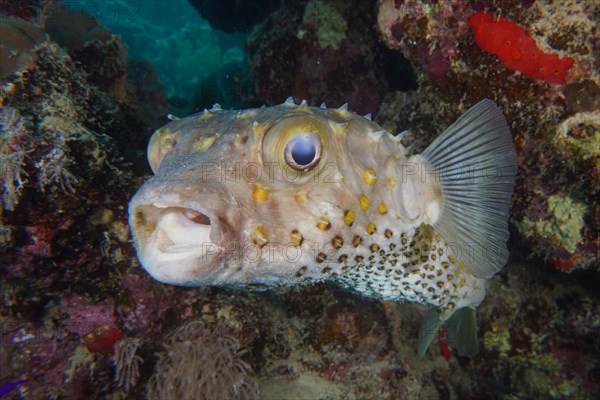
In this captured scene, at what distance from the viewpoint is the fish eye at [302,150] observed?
186cm

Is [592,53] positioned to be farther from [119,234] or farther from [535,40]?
[119,234]

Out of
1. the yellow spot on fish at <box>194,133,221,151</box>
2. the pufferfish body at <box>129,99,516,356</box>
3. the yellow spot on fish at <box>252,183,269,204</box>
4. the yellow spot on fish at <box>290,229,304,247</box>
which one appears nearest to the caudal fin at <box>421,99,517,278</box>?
the pufferfish body at <box>129,99,516,356</box>

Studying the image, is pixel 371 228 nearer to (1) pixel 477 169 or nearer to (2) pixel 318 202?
(2) pixel 318 202

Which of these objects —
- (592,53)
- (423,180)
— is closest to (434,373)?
(423,180)

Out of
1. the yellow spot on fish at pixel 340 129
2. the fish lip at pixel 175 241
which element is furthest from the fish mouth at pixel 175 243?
the yellow spot on fish at pixel 340 129

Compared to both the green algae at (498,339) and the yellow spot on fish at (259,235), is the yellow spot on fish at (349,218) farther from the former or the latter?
the green algae at (498,339)

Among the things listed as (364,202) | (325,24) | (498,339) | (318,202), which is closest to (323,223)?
(318,202)

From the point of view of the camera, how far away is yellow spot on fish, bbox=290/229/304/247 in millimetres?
1951

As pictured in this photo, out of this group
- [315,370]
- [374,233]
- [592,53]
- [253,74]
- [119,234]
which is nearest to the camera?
[374,233]

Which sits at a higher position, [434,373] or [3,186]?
[3,186]

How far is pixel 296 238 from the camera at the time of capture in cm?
196

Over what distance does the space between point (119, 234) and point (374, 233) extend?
9.23 feet

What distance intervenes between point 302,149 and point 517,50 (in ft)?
8.40

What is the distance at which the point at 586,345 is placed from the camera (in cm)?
435
